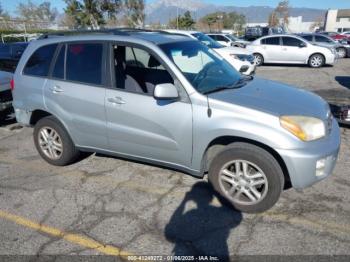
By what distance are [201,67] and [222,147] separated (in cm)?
111

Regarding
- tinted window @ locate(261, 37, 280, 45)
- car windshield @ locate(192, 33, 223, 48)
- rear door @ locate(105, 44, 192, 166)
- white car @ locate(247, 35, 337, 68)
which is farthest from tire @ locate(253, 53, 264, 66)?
rear door @ locate(105, 44, 192, 166)

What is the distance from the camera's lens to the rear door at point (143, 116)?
3475 mm

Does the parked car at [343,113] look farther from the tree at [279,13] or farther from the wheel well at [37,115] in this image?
the tree at [279,13]

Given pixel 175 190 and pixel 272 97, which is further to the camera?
pixel 175 190

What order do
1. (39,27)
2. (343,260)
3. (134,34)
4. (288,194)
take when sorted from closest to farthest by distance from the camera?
(343,260) → (288,194) → (134,34) → (39,27)

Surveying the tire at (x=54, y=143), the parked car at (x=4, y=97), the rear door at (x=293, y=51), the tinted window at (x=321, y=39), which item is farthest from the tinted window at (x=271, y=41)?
the tire at (x=54, y=143)

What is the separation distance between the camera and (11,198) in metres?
3.88

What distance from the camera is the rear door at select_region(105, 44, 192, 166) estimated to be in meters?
3.47

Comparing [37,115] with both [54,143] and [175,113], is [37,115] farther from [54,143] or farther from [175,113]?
[175,113]

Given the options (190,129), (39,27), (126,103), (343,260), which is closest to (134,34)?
(126,103)

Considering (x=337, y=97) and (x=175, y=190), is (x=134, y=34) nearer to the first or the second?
(x=175, y=190)

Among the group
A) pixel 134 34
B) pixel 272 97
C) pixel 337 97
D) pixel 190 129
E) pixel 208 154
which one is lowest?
pixel 337 97

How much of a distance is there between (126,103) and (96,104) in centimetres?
44

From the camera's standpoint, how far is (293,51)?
15.3m
